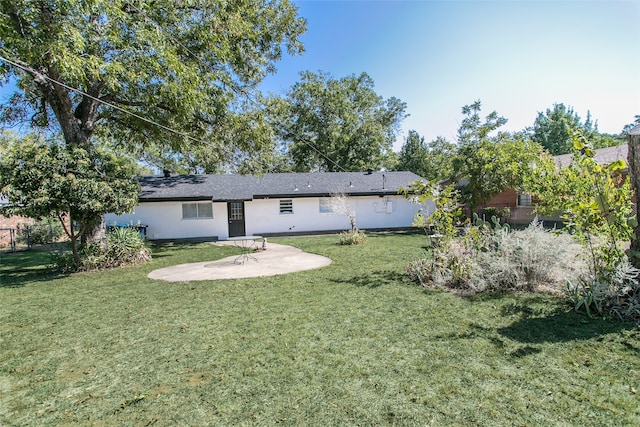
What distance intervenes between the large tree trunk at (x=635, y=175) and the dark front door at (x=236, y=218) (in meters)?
16.2

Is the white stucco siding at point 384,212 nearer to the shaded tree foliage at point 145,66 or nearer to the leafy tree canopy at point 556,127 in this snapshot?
the shaded tree foliage at point 145,66

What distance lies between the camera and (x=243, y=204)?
60.3ft

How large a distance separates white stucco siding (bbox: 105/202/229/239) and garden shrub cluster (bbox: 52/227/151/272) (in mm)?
6145

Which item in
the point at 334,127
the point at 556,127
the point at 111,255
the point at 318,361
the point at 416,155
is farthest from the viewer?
the point at 556,127

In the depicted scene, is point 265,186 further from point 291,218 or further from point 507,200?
point 507,200

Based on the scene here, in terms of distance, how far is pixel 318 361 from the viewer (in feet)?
11.8

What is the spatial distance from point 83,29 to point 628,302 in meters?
12.5

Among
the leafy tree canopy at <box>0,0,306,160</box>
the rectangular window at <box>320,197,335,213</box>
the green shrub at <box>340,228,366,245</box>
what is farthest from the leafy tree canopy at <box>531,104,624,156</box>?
the leafy tree canopy at <box>0,0,306,160</box>

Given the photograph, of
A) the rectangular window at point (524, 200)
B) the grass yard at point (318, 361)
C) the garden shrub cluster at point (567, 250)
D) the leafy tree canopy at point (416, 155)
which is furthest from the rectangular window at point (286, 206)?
the leafy tree canopy at point (416, 155)

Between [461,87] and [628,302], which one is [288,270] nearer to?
[628,302]

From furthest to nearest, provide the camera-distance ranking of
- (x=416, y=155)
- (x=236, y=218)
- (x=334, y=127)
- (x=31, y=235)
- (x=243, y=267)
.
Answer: (x=416, y=155) → (x=334, y=127) → (x=236, y=218) → (x=31, y=235) → (x=243, y=267)

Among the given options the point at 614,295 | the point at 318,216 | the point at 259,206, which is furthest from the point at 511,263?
the point at 259,206

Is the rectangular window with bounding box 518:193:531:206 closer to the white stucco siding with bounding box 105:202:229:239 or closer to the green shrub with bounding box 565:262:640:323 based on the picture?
the green shrub with bounding box 565:262:640:323

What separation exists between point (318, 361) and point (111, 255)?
9205mm
